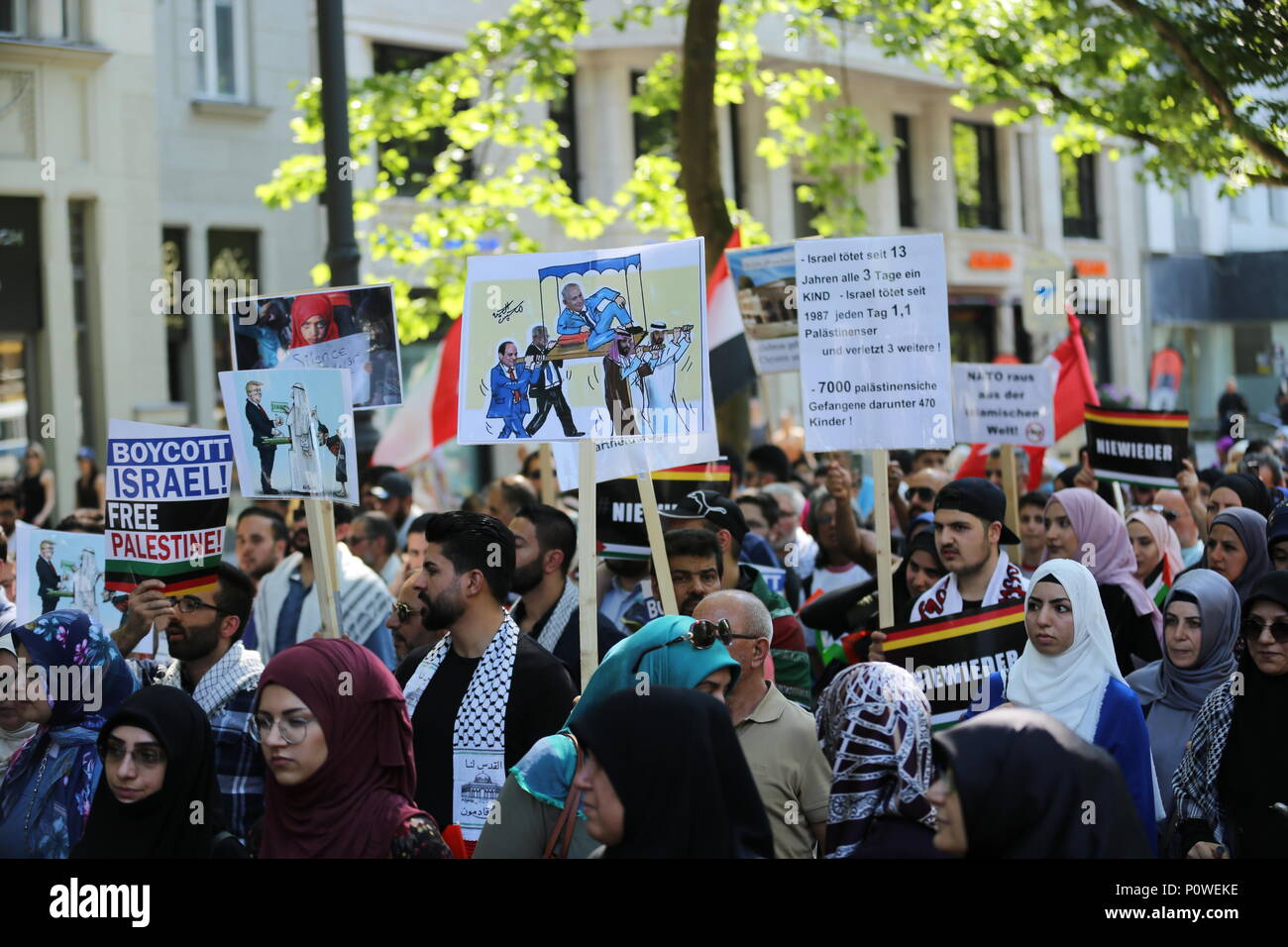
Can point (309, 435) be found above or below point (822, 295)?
below

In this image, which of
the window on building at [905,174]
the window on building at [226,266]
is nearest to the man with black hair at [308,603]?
the window on building at [226,266]

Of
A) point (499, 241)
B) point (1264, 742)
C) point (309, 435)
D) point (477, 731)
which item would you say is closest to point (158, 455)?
point (309, 435)

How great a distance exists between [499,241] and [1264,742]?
17.2m

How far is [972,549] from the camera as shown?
6098 millimetres

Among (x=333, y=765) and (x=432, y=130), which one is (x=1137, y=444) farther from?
(x=432, y=130)

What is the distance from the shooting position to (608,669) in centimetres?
436

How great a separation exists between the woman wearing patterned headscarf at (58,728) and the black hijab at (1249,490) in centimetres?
517

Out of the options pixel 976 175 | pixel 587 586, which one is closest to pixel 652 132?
pixel 976 175

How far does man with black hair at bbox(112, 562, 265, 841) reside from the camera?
529 cm

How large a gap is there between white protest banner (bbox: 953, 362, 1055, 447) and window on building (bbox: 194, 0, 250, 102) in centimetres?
1211

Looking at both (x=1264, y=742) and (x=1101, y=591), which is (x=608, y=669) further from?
(x=1101, y=591)

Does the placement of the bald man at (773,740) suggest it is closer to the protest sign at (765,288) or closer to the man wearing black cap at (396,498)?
the protest sign at (765,288)

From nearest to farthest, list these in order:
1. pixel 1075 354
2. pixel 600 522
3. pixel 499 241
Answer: pixel 600 522 < pixel 1075 354 < pixel 499 241

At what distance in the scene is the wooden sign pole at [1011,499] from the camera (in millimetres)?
7902
